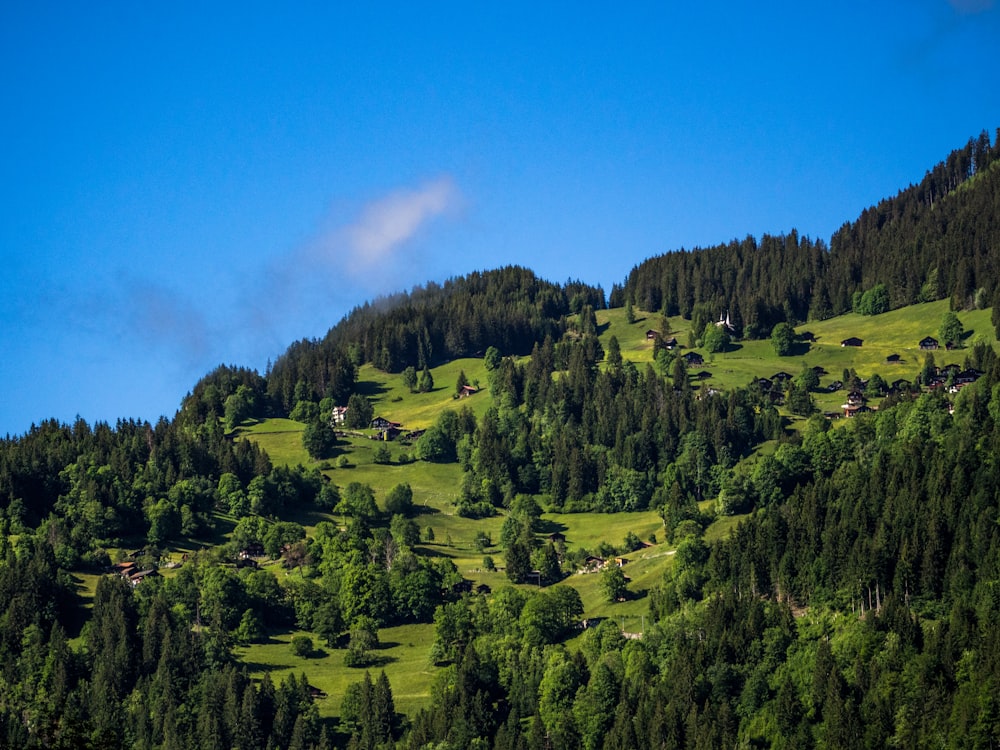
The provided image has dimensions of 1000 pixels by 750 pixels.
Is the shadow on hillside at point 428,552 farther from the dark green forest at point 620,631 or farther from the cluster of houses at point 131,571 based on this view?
the cluster of houses at point 131,571

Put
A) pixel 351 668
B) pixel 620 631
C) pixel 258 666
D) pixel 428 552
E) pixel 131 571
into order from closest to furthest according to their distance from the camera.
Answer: pixel 620 631 < pixel 258 666 < pixel 351 668 < pixel 131 571 < pixel 428 552

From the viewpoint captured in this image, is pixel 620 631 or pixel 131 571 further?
pixel 131 571

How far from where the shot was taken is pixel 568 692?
147000 millimetres

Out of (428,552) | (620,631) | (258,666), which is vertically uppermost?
(428,552)

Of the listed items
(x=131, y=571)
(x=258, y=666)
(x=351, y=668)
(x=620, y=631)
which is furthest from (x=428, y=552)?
(x=620, y=631)

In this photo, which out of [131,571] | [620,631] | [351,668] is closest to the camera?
[620,631]

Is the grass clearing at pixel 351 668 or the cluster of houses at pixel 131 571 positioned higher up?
the cluster of houses at pixel 131 571

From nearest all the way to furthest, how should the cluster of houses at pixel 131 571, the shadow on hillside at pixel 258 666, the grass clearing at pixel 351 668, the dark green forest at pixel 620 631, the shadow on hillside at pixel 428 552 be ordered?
the dark green forest at pixel 620 631, the grass clearing at pixel 351 668, the shadow on hillside at pixel 258 666, the cluster of houses at pixel 131 571, the shadow on hillside at pixel 428 552

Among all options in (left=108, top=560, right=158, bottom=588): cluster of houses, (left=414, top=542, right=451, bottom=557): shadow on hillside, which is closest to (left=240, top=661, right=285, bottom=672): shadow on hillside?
(left=108, top=560, right=158, bottom=588): cluster of houses

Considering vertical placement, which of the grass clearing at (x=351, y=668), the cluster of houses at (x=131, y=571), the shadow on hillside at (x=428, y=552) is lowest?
the grass clearing at (x=351, y=668)

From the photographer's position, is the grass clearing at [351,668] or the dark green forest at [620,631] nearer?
the dark green forest at [620,631]

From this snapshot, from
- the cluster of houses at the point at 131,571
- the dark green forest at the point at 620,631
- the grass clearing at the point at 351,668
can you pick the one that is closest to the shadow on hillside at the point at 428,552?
the dark green forest at the point at 620,631

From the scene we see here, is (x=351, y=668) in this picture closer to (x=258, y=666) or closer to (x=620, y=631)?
(x=258, y=666)

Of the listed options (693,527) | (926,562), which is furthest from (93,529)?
(926,562)
